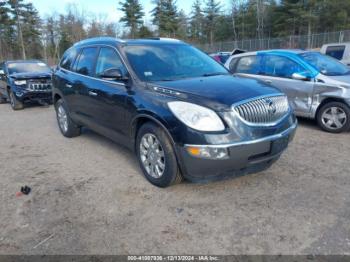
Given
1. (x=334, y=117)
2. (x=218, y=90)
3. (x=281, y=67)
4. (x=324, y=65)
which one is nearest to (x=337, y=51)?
(x=324, y=65)

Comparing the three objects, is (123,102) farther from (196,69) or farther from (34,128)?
(34,128)

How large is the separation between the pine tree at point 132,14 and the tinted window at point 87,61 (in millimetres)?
51884

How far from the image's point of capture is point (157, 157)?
3.70m

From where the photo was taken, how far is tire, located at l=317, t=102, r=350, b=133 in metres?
5.84

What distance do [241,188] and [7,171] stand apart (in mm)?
3528

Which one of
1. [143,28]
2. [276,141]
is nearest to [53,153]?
[276,141]

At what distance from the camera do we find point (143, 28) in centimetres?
5406

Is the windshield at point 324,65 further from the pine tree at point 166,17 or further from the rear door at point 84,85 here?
the pine tree at point 166,17

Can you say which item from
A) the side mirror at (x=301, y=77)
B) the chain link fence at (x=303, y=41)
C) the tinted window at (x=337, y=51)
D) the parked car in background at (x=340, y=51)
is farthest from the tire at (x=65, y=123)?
the chain link fence at (x=303, y=41)

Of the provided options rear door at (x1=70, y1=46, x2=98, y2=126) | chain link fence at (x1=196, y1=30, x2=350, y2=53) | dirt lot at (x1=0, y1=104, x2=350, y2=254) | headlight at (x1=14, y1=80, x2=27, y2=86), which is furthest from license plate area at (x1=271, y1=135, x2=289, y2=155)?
chain link fence at (x1=196, y1=30, x2=350, y2=53)

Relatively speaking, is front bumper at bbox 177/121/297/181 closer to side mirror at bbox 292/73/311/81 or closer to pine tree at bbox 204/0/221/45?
side mirror at bbox 292/73/311/81

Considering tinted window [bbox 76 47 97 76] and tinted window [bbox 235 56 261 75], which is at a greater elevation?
tinted window [bbox 76 47 97 76]

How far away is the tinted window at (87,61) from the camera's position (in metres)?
5.02

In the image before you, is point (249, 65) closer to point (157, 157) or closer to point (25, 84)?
point (157, 157)
